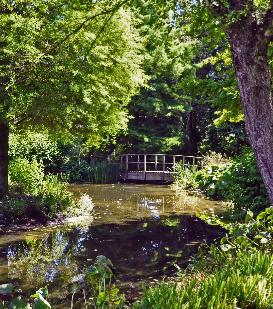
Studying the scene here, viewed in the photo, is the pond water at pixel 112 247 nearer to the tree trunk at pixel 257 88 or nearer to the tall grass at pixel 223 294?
the tall grass at pixel 223 294

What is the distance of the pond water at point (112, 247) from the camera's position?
22.9 feet

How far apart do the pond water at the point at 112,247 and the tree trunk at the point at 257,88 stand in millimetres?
2772

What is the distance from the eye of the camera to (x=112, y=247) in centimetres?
909

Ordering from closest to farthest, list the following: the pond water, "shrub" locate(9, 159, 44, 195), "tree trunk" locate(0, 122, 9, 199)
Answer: the pond water
"tree trunk" locate(0, 122, 9, 199)
"shrub" locate(9, 159, 44, 195)

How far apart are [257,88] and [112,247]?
5.10 meters

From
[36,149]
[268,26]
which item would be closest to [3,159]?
[268,26]

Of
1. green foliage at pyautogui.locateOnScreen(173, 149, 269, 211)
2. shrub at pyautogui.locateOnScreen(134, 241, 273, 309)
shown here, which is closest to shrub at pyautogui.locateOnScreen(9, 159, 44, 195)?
green foliage at pyautogui.locateOnScreen(173, 149, 269, 211)

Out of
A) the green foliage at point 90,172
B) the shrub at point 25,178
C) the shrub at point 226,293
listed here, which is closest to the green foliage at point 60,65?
the shrub at point 25,178

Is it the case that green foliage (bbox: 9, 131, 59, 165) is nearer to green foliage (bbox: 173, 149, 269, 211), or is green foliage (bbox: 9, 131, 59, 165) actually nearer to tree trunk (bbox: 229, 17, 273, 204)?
green foliage (bbox: 173, 149, 269, 211)

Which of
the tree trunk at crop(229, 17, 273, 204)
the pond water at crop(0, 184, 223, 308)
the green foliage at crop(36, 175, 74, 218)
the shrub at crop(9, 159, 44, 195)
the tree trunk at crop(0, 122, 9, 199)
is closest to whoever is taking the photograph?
the tree trunk at crop(229, 17, 273, 204)

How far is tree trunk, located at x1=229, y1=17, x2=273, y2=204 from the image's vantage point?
17.3 feet

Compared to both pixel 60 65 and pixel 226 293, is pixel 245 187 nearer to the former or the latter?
pixel 60 65

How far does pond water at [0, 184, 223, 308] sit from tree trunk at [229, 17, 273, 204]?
9.09 ft

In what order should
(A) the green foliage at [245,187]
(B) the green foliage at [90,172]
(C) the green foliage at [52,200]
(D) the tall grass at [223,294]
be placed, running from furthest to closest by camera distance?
(B) the green foliage at [90,172] < (C) the green foliage at [52,200] < (A) the green foliage at [245,187] < (D) the tall grass at [223,294]
